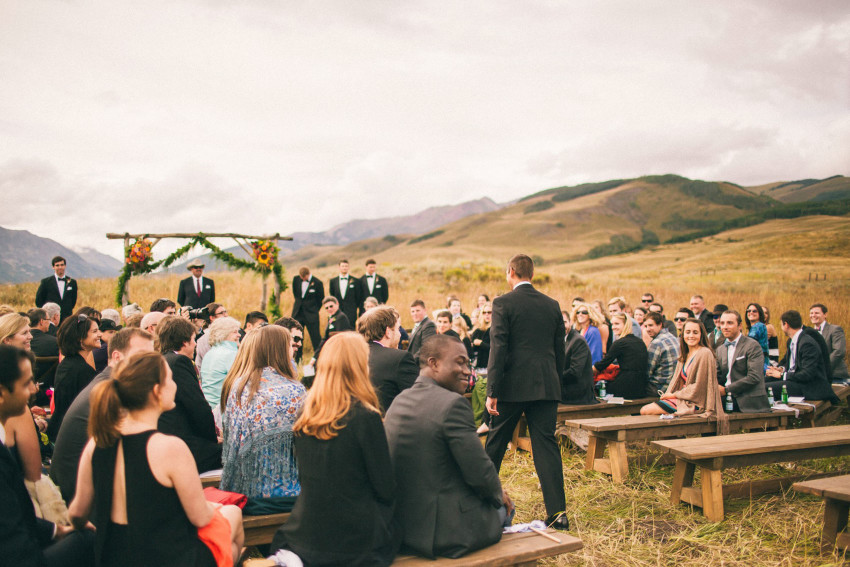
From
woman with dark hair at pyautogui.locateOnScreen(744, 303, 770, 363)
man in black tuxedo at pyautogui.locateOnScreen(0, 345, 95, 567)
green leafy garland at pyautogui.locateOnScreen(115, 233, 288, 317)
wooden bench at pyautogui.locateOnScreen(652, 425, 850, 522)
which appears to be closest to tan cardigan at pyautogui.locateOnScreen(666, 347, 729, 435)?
wooden bench at pyautogui.locateOnScreen(652, 425, 850, 522)

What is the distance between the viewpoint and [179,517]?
2459 millimetres

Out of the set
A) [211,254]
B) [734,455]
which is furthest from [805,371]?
[211,254]

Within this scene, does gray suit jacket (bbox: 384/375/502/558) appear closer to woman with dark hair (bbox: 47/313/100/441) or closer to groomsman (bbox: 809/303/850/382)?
woman with dark hair (bbox: 47/313/100/441)

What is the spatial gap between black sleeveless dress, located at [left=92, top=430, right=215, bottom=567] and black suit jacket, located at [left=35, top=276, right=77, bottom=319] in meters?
8.69

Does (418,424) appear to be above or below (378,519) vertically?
above

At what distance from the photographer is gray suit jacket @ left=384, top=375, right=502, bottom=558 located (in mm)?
2852

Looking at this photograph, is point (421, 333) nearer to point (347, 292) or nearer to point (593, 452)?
point (593, 452)

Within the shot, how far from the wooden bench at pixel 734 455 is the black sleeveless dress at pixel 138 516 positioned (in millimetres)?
3567

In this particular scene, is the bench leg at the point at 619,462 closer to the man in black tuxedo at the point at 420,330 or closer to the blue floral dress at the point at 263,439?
the man in black tuxedo at the point at 420,330

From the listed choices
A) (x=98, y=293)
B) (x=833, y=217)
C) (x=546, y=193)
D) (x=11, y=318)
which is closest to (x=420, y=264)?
(x=98, y=293)

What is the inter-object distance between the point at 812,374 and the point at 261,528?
22.2 ft

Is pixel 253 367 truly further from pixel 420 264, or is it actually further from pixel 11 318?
pixel 420 264

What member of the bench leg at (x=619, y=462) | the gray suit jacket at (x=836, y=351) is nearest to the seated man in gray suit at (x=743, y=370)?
the bench leg at (x=619, y=462)

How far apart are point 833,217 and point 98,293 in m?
22.3
